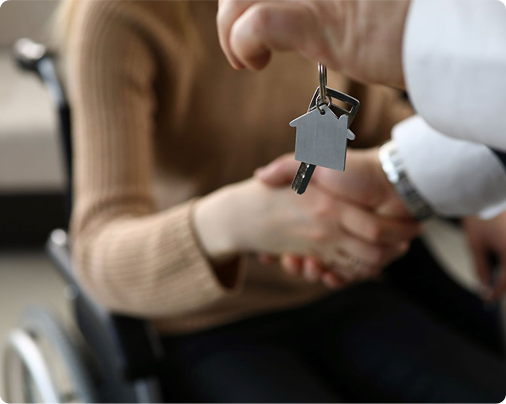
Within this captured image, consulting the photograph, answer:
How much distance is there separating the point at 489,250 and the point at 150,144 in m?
0.33

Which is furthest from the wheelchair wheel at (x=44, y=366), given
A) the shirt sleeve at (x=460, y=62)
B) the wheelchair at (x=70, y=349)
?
the shirt sleeve at (x=460, y=62)

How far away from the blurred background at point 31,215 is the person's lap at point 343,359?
22.5 inches

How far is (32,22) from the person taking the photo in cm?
49

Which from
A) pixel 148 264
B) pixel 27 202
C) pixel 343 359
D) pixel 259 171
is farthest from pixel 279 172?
pixel 27 202

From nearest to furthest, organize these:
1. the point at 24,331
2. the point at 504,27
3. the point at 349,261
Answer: the point at 504,27 → the point at 349,261 → the point at 24,331

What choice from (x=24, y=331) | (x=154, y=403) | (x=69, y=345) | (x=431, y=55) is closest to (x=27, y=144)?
(x=24, y=331)

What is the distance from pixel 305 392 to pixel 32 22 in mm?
384

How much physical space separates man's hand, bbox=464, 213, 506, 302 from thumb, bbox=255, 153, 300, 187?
26 cm

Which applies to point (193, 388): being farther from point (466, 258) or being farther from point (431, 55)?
point (466, 258)

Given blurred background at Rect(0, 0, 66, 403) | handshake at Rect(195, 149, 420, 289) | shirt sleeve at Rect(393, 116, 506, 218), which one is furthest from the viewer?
blurred background at Rect(0, 0, 66, 403)

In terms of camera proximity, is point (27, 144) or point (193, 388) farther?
point (27, 144)

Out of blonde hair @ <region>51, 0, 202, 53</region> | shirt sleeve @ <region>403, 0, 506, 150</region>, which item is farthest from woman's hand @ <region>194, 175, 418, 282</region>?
shirt sleeve @ <region>403, 0, 506, 150</region>

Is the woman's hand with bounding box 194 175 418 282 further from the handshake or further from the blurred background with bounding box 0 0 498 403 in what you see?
the blurred background with bounding box 0 0 498 403

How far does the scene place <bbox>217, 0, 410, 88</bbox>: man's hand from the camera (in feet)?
0.61
